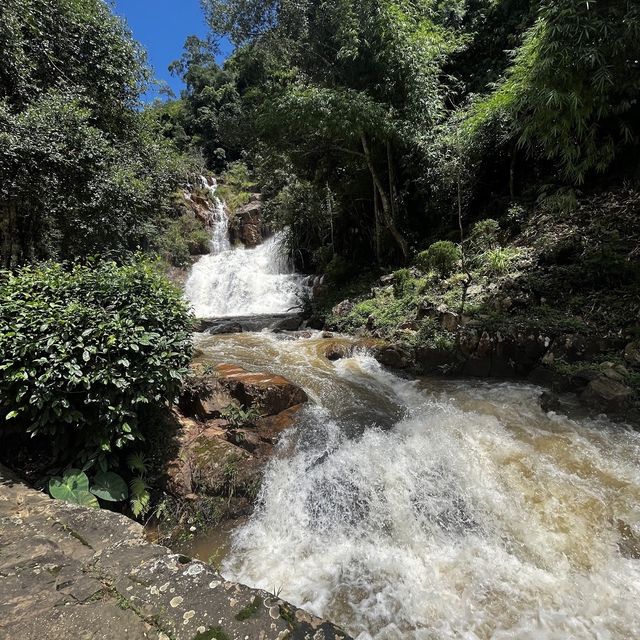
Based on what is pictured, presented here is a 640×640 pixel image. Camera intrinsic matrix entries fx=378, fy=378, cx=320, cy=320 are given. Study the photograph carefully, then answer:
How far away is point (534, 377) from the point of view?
6184 mm

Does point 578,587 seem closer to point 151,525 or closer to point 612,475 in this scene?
point 612,475

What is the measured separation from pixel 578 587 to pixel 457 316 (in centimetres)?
498

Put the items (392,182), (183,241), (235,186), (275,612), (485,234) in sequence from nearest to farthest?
(275,612) → (485,234) → (392,182) → (183,241) → (235,186)

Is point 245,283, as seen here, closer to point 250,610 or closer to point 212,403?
point 212,403

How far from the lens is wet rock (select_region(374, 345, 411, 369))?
7.27 meters

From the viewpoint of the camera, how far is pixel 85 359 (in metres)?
3.43

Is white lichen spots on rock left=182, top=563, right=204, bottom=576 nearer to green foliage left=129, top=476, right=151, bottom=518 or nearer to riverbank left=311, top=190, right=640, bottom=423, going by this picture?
green foliage left=129, top=476, right=151, bottom=518

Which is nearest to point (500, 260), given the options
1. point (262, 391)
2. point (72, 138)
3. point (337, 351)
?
point (337, 351)

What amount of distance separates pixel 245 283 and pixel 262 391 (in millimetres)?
12665

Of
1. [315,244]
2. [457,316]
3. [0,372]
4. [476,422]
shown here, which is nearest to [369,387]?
[476,422]

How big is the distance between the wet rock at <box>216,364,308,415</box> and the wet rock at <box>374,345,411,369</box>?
8.29 feet

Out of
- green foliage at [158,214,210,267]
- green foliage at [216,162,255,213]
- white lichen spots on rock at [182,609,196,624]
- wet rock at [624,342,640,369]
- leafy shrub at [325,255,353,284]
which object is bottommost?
white lichen spots on rock at [182,609,196,624]

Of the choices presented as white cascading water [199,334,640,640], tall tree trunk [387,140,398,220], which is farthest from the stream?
tall tree trunk [387,140,398,220]

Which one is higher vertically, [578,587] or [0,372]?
[0,372]
